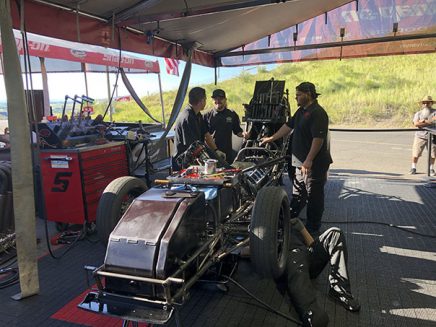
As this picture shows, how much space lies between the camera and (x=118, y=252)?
1960mm

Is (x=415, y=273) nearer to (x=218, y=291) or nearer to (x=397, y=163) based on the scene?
(x=218, y=291)

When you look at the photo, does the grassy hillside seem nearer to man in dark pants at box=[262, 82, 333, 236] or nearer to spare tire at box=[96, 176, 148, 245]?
man in dark pants at box=[262, 82, 333, 236]

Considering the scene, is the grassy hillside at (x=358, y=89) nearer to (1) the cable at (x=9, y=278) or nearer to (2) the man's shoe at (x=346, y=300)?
(1) the cable at (x=9, y=278)

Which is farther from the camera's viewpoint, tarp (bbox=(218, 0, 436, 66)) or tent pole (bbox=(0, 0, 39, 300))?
tarp (bbox=(218, 0, 436, 66))

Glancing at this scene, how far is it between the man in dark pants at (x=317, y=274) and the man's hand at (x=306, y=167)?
113 cm

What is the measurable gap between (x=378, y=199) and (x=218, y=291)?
136 inches

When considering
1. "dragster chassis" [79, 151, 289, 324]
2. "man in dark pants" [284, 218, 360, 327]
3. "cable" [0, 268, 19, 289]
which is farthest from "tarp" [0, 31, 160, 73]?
"man in dark pants" [284, 218, 360, 327]

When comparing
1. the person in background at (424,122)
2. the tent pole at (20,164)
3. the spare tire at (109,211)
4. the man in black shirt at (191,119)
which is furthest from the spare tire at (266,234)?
the person in background at (424,122)

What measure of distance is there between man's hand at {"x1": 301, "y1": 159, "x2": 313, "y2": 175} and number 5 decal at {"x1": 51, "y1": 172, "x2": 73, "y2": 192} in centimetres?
257

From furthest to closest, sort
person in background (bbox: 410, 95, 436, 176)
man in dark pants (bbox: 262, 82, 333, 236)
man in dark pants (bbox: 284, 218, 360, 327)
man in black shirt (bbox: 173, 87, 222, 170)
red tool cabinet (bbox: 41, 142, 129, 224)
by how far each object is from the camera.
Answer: person in background (bbox: 410, 95, 436, 176)
red tool cabinet (bbox: 41, 142, 129, 224)
man in dark pants (bbox: 262, 82, 333, 236)
man in black shirt (bbox: 173, 87, 222, 170)
man in dark pants (bbox: 284, 218, 360, 327)

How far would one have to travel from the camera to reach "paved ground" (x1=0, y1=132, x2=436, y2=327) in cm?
249

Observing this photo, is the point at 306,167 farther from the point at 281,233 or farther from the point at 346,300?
the point at 346,300

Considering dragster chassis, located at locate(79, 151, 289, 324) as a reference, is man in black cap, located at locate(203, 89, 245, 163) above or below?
above

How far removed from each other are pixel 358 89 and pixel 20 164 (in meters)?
26.4
